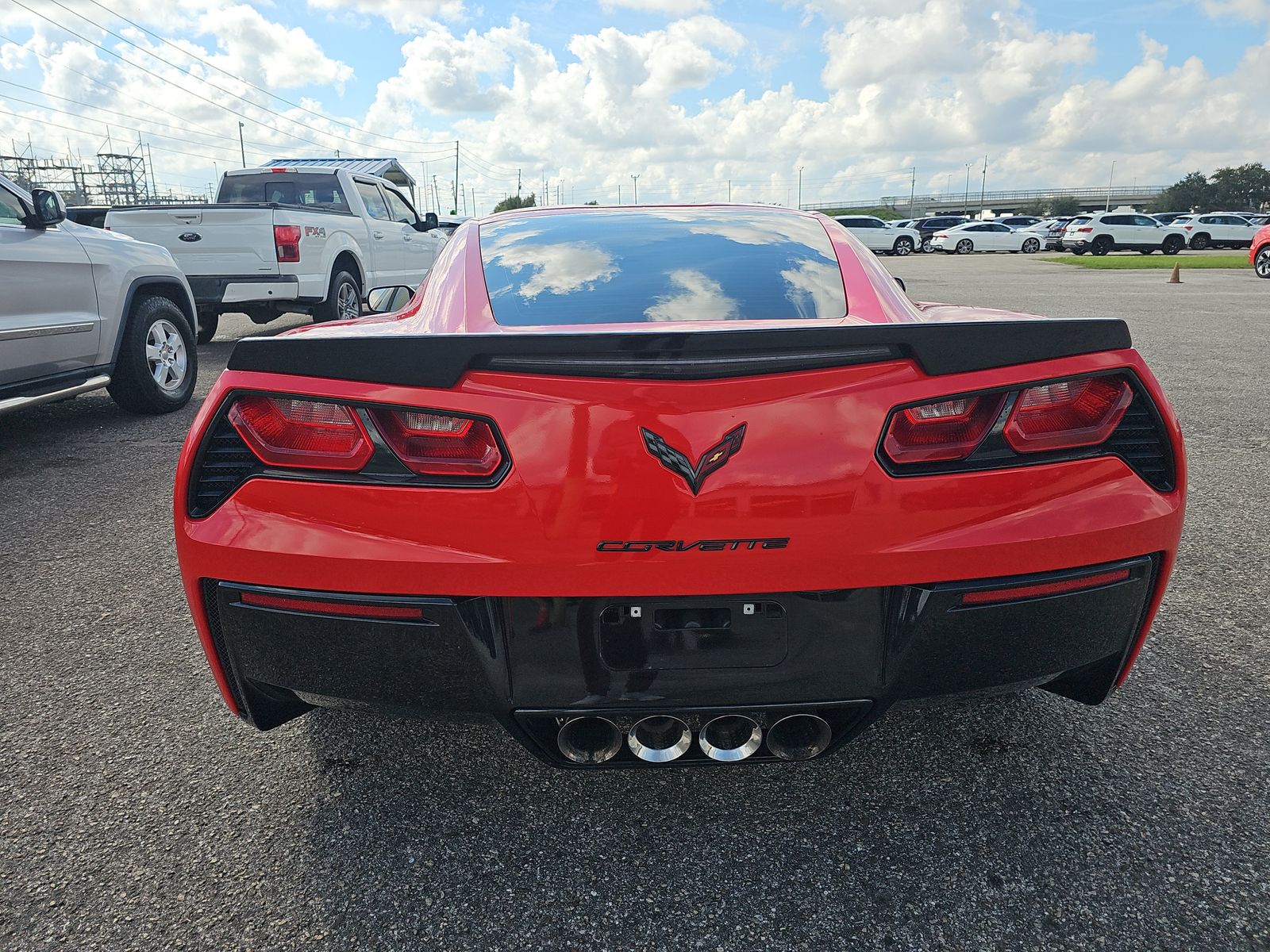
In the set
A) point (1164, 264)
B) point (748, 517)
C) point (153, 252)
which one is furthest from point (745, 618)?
point (1164, 264)

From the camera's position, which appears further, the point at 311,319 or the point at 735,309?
the point at 311,319

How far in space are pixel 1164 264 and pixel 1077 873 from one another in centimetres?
3284

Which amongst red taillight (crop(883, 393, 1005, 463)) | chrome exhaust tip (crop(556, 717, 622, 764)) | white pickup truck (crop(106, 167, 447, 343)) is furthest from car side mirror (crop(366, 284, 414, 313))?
white pickup truck (crop(106, 167, 447, 343))

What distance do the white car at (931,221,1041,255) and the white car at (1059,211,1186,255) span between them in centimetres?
296

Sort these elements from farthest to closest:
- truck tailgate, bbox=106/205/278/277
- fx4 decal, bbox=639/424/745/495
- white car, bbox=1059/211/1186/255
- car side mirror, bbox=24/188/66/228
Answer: white car, bbox=1059/211/1186/255 → truck tailgate, bbox=106/205/278/277 → car side mirror, bbox=24/188/66/228 → fx4 decal, bbox=639/424/745/495

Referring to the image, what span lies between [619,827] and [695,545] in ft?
2.54

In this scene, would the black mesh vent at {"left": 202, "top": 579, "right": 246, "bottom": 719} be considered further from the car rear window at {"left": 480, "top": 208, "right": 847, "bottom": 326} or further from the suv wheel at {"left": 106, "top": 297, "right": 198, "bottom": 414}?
the suv wheel at {"left": 106, "top": 297, "right": 198, "bottom": 414}

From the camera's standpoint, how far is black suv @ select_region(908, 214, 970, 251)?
45062 millimetres

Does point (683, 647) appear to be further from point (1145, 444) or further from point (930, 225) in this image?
point (930, 225)

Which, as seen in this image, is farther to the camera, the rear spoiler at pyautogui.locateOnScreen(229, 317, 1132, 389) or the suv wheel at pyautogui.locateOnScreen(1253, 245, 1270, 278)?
the suv wheel at pyautogui.locateOnScreen(1253, 245, 1270, 278)

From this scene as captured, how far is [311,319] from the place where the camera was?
13109mm

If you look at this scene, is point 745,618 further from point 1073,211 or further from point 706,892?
point 1073,211

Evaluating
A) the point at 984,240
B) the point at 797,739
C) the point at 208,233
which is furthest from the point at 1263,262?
the point at 797,739

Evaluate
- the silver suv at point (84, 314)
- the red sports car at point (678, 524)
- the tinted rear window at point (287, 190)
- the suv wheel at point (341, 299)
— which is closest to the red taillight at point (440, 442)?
the red sports car at point (678, 524)
